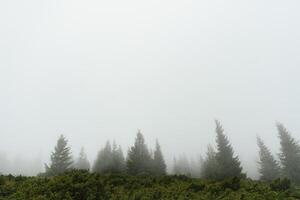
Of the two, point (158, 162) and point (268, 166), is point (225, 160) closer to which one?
point (268, 166)

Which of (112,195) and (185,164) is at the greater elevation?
(185,164)

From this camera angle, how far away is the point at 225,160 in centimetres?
3506

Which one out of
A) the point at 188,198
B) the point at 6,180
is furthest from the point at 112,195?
the point at 6,180

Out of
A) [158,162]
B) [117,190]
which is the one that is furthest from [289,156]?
[117,190]

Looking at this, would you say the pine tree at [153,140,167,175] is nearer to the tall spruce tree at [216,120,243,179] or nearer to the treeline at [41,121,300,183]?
the treeline at [41,121,300,183]

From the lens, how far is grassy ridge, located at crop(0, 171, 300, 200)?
12.3 metres

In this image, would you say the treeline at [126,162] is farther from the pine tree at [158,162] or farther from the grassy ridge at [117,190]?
the grassy ridge at [117,190]

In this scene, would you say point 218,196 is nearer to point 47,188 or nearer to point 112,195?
point 112,195

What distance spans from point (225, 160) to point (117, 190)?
25246mm

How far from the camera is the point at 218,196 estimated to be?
13.0 metres

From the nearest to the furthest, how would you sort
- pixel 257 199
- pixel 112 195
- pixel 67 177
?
pixel 257 199 → pixel 112 195 → pixel 67 177

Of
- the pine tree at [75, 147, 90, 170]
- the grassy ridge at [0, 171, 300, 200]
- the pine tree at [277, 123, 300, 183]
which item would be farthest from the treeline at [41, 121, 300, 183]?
the pine tree at [75, 147, 90, 170]

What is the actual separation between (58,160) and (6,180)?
31.1 m

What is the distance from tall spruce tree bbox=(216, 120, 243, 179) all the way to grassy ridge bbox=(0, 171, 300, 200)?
17658 mm
